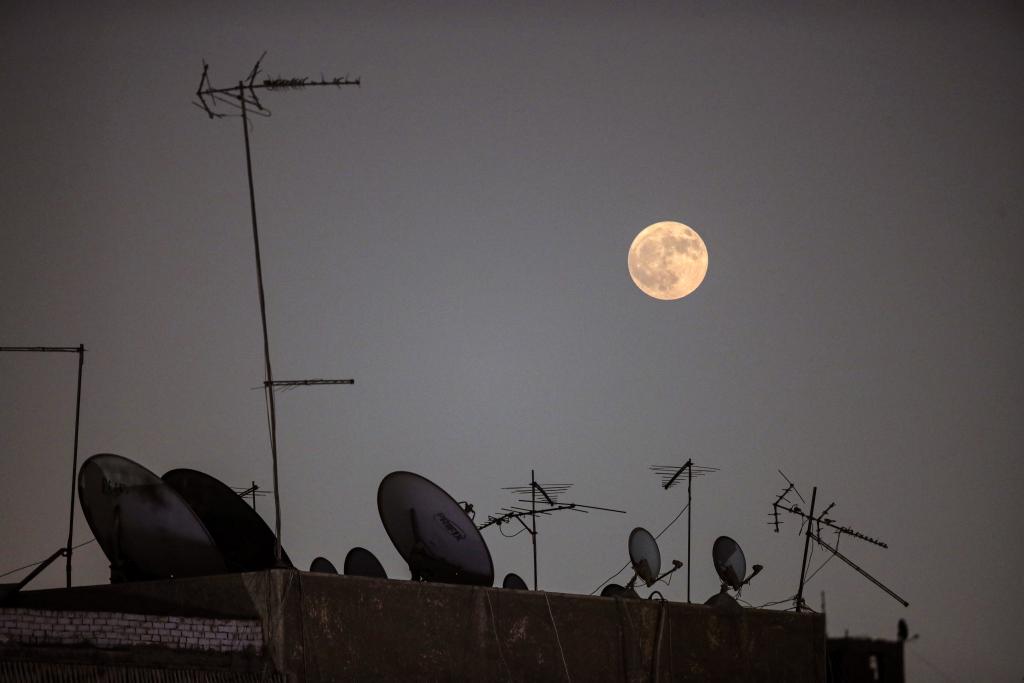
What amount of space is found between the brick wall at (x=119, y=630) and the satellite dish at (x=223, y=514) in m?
1.76

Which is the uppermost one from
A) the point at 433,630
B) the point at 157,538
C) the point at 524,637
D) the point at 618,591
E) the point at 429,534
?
the point at 157,538

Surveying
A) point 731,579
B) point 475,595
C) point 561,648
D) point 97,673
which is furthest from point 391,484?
point 731,579

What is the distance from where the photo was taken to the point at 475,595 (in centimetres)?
903

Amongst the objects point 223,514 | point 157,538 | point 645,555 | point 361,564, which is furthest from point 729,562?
point 157,538

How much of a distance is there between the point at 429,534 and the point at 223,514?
188cm

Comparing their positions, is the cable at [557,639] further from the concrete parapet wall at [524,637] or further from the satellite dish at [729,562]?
the satellite dish at [729,562]

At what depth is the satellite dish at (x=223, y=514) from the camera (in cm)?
961

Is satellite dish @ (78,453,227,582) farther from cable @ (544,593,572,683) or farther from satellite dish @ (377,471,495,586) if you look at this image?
cable @ (544,593,572,683)

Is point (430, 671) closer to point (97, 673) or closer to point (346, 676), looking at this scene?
point (346, 676)

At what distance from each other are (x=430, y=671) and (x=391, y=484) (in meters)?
1.73

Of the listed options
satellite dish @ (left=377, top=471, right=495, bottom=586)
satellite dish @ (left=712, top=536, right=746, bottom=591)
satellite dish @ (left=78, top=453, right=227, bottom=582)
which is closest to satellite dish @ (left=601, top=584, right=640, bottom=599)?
satellite dish @ (left=712, top=536, right=746, bottom=591)

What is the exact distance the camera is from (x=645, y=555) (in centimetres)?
1458

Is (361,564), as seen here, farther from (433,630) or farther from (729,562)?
(729,562)

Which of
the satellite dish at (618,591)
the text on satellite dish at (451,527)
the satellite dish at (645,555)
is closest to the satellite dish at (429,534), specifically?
the text on satellite dish at (451,527)
